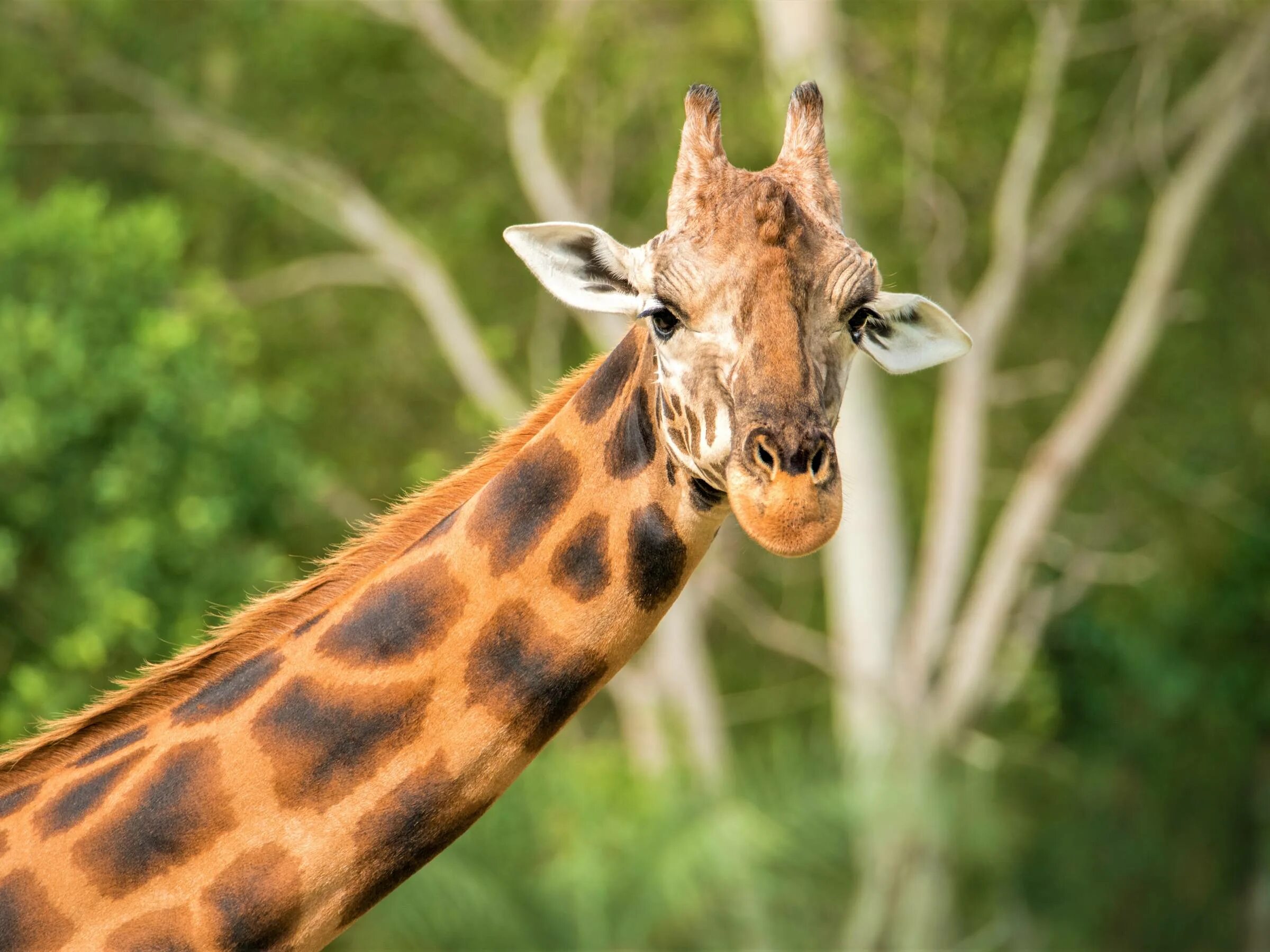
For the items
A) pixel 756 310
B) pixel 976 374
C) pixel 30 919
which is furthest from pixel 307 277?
pixel 756 310

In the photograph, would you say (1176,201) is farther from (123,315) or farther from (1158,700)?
(123,315)

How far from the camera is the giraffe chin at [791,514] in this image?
3.08m

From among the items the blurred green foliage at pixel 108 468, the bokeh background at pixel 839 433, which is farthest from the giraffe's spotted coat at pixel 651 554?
the bokeh background at pixel 839 433

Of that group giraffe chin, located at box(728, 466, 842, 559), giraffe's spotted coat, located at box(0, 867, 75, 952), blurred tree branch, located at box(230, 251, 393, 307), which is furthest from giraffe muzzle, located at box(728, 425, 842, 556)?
blurred tree branch, located at box(230, 251, 393, 307)

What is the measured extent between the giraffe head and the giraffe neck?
7.8 inches

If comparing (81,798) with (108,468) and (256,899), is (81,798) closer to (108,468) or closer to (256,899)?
(256,899)

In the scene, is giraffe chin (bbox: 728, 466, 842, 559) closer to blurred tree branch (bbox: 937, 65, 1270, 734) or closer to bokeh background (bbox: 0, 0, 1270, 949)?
Result: bokeh background (bbox: 0, 0, 1270, 949)

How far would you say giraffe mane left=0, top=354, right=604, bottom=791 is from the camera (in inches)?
146

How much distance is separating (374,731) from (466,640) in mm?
267

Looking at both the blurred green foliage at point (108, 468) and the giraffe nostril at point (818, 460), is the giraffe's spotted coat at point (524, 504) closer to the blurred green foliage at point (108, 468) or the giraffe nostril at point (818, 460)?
the giraffe nostril at point (818, 460)

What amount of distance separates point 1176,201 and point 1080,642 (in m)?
7.28

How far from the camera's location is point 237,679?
144 inches

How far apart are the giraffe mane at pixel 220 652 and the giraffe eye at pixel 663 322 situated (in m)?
0.45

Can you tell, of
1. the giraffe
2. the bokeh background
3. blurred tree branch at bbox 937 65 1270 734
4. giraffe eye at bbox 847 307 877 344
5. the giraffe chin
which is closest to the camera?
the giraffe chin
